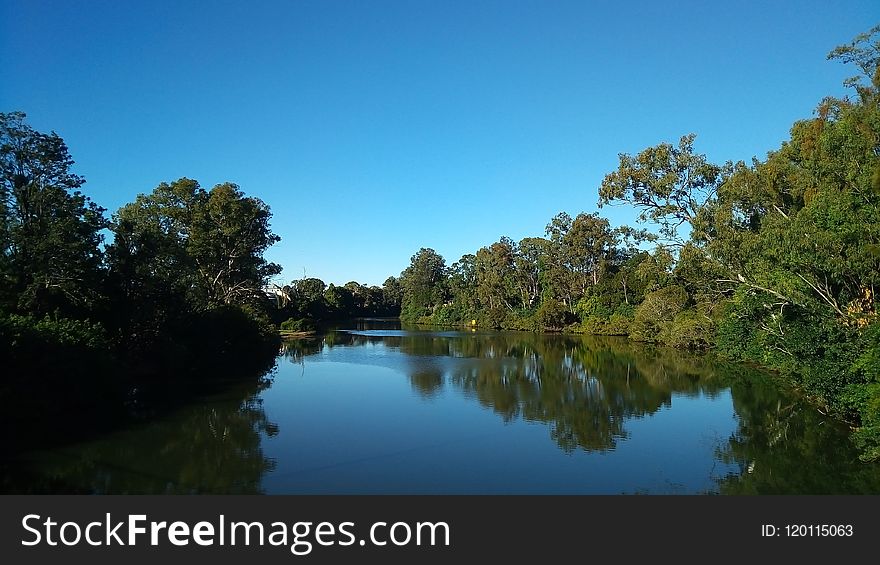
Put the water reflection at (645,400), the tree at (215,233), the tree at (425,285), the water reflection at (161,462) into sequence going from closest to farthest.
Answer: the water reflection at (161,462)
the water reflection at (645,400)
the tree at (215,233)
the tree at (425,285)

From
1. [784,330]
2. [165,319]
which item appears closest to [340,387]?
[165,319]

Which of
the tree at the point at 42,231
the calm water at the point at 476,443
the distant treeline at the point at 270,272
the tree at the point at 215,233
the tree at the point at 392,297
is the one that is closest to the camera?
the calm water at the point at 476,443

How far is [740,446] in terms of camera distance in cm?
1390

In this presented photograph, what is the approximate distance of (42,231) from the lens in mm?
18469

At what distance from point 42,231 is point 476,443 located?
15.0 meters

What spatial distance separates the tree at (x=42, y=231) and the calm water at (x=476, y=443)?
5.74m

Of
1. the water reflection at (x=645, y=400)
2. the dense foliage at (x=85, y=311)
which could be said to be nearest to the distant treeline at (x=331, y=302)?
the dense foliage at (x=85, y=311)

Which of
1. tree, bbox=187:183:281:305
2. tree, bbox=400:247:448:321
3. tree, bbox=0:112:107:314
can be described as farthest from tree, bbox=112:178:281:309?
tree, bbox=400:247:448:321

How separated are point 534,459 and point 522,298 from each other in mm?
61582

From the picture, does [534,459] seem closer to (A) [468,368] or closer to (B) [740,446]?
(B) [740,446]

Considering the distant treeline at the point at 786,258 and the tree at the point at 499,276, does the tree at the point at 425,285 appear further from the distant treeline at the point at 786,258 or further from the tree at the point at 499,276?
the distant treeline at the point at 786,258

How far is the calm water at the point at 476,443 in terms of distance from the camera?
1080 cm

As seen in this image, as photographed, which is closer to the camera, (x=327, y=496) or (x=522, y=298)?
(x=327, y=496)

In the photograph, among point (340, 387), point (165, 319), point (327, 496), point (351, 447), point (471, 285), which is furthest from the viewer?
point (471, 285)
